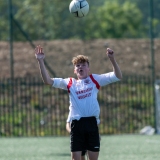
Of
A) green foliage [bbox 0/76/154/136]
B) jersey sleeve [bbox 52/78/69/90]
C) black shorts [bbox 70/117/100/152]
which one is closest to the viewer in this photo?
black shorts [bbox 70/117/100/152]

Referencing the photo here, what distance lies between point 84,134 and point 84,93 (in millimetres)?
531

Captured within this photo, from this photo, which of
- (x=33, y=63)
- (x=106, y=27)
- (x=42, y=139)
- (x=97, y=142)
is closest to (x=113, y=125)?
(x=42, y=139)

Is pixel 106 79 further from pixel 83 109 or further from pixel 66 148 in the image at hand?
pixel 66 148

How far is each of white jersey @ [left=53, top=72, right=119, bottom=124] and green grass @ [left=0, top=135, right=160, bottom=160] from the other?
3177 millimetres

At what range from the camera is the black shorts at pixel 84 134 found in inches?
332

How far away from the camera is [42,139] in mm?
16719

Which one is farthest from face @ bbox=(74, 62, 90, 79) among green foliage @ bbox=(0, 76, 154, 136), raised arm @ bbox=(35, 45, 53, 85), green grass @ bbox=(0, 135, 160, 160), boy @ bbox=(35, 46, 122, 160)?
green foliage @ bbox=(0, 76, 154, 136)

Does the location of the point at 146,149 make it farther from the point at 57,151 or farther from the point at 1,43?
the point at 1,43

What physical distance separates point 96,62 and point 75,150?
43.7ft

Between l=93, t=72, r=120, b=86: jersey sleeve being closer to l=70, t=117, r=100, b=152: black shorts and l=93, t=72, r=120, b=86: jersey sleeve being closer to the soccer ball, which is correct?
l=70, t=117, r=100, b=152: black shorts

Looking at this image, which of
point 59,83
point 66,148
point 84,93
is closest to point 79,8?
point 59,83

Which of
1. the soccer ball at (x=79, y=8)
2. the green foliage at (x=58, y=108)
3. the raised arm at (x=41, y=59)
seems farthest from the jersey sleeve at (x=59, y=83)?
the green foliage at (x=58, y=108)

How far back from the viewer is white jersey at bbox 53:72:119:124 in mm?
8469

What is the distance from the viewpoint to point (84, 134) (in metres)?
8.48
